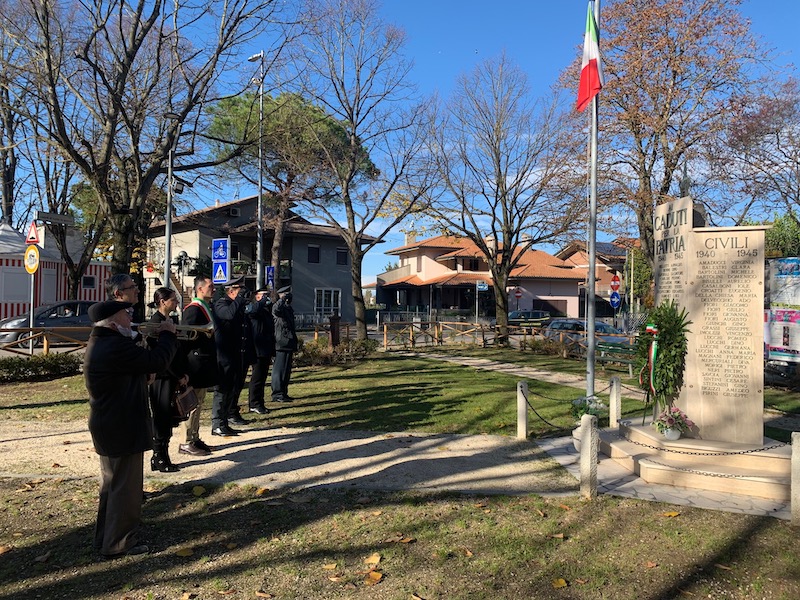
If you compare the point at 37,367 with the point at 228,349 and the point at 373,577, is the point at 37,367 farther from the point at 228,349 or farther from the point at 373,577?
the point at 373,577

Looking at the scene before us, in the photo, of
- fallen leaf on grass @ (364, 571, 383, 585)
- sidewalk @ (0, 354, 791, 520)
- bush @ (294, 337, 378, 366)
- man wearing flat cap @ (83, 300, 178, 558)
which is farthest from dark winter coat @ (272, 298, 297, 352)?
fallen leaf on grass @ (364, 571, 383, 585)

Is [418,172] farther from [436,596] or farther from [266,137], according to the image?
[436,596]

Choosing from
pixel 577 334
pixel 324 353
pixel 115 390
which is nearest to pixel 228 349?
pixel 115 390

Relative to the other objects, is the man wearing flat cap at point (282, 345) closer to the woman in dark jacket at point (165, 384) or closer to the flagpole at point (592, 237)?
the woman in dark jacket at point (165, 384)

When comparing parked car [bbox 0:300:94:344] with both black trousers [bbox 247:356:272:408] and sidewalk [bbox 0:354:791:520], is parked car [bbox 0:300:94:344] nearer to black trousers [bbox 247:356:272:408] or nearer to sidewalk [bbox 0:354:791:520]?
black trousers [bbox 247:356:272:408]

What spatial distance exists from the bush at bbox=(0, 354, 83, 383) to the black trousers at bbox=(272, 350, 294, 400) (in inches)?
235

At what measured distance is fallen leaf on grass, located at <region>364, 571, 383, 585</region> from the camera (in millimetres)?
3492

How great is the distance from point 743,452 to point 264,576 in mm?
4584

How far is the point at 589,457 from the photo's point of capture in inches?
197

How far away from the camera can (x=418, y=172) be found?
20781 millimetres

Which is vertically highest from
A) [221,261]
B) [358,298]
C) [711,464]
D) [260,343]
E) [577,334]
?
[221,261]

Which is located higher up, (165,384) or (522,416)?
(165,384)

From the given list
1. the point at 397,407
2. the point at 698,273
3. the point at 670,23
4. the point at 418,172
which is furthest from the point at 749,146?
the point at 397,407

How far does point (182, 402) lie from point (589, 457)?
3696mm
